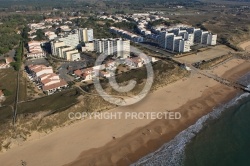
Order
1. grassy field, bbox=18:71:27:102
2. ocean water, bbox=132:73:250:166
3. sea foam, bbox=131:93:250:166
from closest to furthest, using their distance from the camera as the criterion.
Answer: sea foam, bbox=131:93:250:166
ocean water, bbox=132:73:250:166
grassy field, bbox=18:71:27:102

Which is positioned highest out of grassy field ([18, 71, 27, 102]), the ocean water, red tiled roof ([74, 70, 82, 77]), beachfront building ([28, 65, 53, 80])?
beachfront building ([28, 65, 53, 80])

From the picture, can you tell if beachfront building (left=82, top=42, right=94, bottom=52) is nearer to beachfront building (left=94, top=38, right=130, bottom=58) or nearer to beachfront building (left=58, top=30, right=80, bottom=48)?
beachfront building (left=94, top=38, right=130, bottom=58)

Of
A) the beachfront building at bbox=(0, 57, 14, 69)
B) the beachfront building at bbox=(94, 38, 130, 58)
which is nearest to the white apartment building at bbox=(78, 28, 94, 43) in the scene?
the beachfront building at bbox=(94, 38, 130, 58)

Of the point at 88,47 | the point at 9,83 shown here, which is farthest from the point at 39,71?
the point at 88,47

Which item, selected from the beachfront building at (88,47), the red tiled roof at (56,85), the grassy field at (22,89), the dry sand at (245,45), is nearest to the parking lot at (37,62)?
the grassy field at (22,89)

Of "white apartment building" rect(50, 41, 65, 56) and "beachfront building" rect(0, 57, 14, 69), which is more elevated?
"white apartment building" rect(50, 41, 65, 56)

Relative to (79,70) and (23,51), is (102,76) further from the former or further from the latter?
(23,51)

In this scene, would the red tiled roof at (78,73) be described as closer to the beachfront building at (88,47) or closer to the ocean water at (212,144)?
the beachfront building at (88,47)
